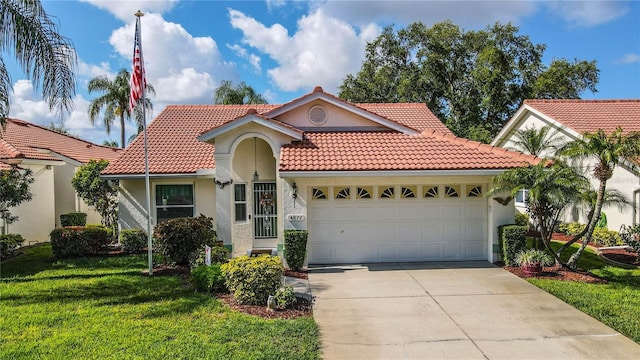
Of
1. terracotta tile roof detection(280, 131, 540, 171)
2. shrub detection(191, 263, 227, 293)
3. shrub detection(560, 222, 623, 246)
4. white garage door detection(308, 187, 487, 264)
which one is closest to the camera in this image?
shrub detection(191, 263, 227, 293)

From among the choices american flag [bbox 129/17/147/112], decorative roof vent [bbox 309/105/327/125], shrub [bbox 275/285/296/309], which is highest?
american flag [bbox 129/17/147/112]

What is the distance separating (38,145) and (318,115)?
1406cm

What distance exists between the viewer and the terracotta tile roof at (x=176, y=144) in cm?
1425

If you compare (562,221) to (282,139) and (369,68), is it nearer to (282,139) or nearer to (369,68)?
(282,139)

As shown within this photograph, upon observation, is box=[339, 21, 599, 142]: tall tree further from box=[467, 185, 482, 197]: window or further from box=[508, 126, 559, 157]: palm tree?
box=[467, 185, 482, 197]: window

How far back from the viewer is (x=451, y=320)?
296 inches

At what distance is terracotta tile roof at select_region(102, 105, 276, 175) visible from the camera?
1425cm

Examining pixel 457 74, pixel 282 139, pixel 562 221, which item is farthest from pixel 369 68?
pixel 282 139

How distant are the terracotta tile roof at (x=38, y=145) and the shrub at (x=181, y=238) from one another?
25.8ft

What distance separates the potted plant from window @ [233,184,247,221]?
8586mm

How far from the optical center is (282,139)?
12.7 metres

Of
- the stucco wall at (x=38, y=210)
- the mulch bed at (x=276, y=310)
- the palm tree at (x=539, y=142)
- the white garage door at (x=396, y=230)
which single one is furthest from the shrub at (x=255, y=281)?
the palm tree at (x=539, y=142)

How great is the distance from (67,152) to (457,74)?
96.5ft

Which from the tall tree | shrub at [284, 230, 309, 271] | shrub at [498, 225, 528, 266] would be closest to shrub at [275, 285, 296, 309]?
shrub at [284, 230, 309, 271]
